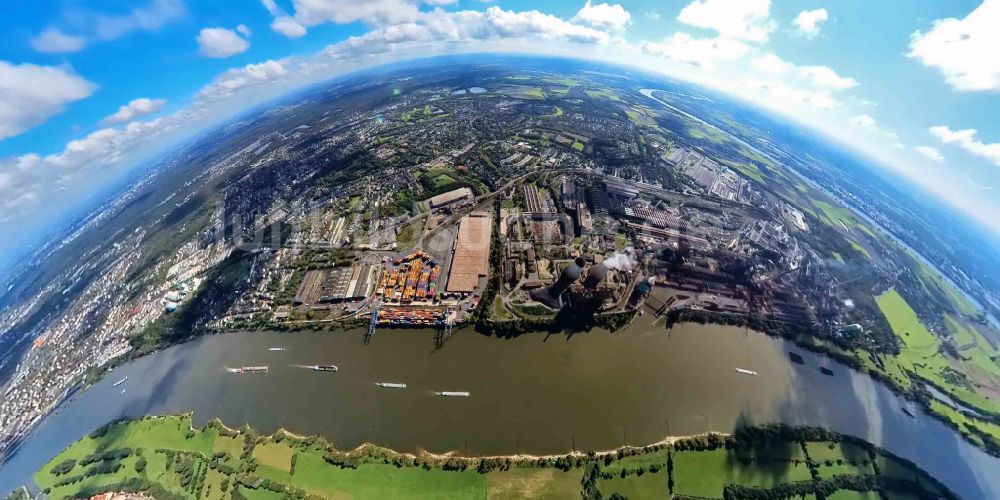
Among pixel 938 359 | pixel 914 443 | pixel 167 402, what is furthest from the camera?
pixel 938 359

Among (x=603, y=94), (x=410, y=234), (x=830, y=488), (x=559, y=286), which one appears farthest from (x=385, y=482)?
(x=603, y=94)

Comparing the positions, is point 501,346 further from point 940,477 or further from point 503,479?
point 940,477

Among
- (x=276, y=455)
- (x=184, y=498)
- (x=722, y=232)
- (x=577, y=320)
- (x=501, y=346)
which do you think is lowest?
(x=184, y=498)

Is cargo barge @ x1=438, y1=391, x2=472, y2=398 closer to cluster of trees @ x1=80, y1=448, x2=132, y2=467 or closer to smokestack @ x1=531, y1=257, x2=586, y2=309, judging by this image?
smokestack @ x1=531, y1=257, x2=586, y2=309

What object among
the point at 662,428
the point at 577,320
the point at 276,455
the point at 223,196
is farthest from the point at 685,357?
the point at 223,196

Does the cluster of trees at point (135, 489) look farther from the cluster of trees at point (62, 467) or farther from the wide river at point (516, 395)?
the wide river at point (516, 395)

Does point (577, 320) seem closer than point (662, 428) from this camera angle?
No
